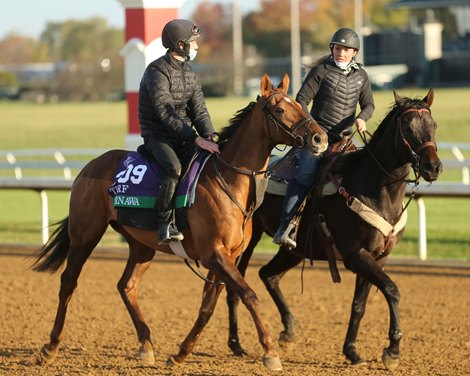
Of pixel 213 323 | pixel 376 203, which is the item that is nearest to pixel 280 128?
pixel 376 203

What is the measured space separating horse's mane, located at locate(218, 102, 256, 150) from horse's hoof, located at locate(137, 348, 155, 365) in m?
1.53

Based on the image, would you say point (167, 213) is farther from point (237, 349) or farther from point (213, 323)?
point (213, 323)

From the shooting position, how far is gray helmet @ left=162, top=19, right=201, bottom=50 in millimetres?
7629

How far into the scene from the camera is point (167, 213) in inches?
296

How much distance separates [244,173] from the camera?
737cm

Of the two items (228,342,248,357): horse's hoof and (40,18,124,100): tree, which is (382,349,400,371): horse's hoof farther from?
(40,18,124,100): tree

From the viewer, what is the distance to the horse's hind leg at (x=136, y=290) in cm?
787

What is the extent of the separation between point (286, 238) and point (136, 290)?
1.20 m

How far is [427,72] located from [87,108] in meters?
19.2

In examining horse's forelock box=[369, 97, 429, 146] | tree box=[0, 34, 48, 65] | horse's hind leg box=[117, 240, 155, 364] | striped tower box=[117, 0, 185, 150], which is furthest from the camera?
tree box=[0, 34, 48, 65]

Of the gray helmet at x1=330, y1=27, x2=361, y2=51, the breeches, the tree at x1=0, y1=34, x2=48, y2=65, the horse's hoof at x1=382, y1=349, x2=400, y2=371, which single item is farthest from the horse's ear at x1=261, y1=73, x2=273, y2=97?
the tree at x1=0, y1=34, x2=48, y2=65

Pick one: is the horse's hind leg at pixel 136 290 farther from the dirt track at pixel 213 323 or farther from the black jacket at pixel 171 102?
the black jacket at pixel 171 102

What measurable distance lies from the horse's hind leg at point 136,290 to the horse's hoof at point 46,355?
2.05 ft

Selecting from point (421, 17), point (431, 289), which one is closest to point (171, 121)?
point (431, 289)
